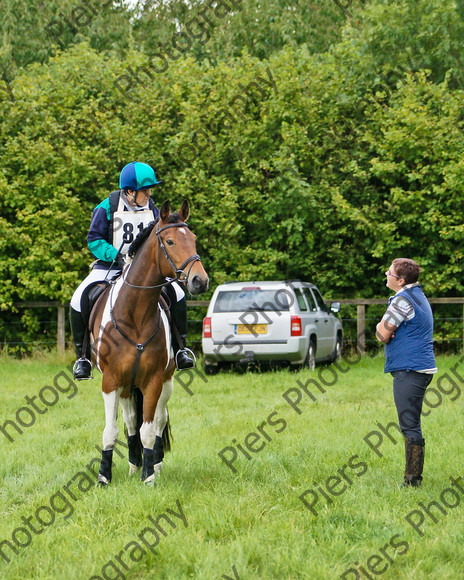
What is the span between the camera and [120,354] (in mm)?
6777

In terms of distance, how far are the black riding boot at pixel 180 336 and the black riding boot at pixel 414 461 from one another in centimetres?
223

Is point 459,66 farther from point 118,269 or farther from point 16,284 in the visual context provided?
point 118,269

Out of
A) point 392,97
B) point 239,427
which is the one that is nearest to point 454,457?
point 239,427

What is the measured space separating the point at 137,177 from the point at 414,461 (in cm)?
351

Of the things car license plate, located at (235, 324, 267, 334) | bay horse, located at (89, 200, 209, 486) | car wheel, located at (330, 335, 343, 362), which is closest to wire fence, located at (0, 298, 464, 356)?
car wheel, located at (330, 335, 343, 362)

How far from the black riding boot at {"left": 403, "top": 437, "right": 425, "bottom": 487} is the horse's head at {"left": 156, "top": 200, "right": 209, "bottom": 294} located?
218 centimetres

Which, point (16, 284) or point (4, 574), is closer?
point (4, 574)

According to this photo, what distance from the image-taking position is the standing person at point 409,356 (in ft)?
21.1

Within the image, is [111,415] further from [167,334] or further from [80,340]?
[80,340]

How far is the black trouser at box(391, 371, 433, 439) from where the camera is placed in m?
6.46

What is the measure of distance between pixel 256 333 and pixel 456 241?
6.32 m

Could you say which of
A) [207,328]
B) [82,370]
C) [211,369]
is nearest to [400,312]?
[82,370]

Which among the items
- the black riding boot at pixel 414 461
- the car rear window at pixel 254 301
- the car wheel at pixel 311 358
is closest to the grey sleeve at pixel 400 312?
the black riding boot at pixel 414 461

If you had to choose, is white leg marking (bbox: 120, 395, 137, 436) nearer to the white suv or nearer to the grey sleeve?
→ the grey sleeve
